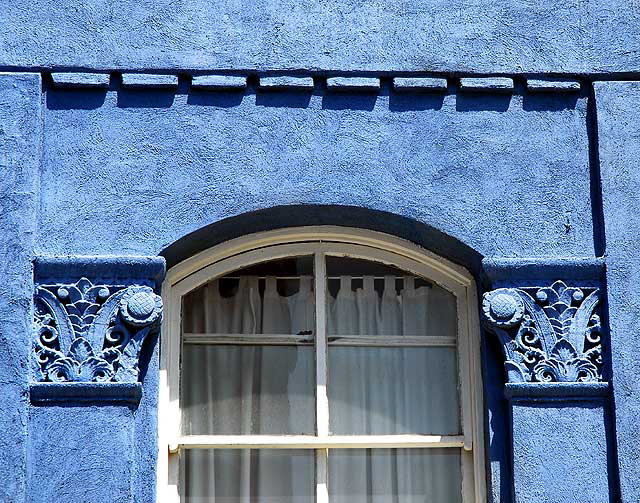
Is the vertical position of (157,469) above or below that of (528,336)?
below

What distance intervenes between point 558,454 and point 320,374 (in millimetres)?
1171

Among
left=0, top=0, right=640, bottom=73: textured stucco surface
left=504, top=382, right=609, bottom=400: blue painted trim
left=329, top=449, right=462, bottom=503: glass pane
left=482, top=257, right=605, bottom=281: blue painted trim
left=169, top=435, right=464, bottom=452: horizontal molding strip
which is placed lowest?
left=329, top=449, right=462, bottom=503: glass pane

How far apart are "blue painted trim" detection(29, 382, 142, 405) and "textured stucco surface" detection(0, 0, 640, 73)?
153cm

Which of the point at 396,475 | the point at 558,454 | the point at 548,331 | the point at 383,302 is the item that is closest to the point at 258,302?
the point at 383,302

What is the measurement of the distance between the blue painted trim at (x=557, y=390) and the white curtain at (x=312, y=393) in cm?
46

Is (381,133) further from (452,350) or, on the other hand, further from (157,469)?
(157,469)

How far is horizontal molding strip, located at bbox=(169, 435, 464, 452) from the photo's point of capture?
712 cm

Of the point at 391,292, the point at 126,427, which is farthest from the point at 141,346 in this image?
the point at 391,292

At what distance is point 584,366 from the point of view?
6.97 meters

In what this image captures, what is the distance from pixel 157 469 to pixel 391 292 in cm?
142

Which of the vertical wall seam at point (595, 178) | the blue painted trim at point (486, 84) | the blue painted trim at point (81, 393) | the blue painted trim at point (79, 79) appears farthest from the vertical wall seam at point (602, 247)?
the blue painted trim at point (79, 79)

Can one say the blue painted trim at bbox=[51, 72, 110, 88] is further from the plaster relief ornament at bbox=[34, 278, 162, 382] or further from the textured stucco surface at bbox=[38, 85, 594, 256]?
the plaster relief ornament at bbox=[34, 278, 162, 382]

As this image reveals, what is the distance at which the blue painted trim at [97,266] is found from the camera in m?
6.98

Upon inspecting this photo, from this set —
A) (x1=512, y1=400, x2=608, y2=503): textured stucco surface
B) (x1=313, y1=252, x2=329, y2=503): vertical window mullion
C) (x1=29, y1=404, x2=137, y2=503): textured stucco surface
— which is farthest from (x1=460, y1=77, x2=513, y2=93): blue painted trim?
(x1=29, y1=404, x2=137, y2=503): textured stucco surface
